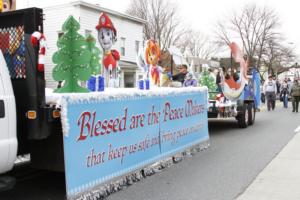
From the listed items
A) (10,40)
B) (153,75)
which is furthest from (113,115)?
(153,75)

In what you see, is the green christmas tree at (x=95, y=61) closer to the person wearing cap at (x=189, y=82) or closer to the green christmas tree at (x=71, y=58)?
the green christmas tree at (x=71, y=58)

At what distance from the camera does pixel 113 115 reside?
5473mm

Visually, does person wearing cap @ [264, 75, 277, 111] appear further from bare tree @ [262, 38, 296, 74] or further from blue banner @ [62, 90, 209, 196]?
bare tree @ [262, 38, 296, 74]

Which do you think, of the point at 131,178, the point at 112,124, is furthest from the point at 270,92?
the point at 112,124

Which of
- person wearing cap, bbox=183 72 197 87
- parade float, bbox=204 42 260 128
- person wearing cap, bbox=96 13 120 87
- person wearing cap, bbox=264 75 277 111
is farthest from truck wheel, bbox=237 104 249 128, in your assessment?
person wearing cap, bbox=264 75 277 111

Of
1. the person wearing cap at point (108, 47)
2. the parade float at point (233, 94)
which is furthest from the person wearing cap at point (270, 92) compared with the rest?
the person wearing cap at point (108, 47)

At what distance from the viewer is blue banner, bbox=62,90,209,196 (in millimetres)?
4738

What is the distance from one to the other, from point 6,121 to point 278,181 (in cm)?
405

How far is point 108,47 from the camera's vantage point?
285 inches

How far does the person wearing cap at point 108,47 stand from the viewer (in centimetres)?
711

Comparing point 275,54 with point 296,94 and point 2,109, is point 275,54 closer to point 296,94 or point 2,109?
point 296,94

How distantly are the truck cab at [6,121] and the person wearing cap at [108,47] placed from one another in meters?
2.86

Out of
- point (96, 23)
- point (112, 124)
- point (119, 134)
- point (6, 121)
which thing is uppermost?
point (96, 23)

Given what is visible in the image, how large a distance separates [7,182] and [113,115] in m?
1.66
